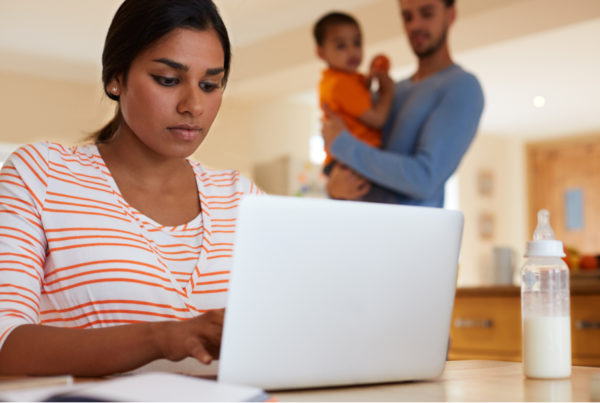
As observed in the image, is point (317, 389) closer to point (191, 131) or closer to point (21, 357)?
point (21, 357)

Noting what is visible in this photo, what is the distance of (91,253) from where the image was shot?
1.23m

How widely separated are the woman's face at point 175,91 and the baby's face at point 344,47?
1.37m

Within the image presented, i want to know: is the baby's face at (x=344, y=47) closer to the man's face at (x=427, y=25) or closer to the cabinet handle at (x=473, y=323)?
the man's face at (x=427, y=25)

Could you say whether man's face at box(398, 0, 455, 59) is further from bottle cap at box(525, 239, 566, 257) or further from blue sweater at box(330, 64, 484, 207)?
bottle cap at box(525, 239, 566, 257)

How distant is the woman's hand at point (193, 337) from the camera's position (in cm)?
88

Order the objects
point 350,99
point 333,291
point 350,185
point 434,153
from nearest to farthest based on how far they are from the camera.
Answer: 1. point 333,291
2. point 434,153
3. point 350,185
4. point 350,99

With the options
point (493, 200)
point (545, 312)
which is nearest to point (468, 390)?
point (545, 312)

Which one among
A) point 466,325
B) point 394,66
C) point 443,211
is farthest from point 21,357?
point 394,66

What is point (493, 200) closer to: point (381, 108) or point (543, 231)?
point (381, 108)

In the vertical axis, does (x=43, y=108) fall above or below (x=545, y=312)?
above

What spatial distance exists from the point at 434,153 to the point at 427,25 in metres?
0.45

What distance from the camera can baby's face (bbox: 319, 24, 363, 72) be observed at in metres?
2.68

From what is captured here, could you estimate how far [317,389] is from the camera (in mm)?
891

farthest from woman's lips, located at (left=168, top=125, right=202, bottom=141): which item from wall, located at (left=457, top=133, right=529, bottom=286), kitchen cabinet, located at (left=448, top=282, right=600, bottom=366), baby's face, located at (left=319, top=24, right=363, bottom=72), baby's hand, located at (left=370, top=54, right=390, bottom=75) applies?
wall, located at (left=457, top=133, right=529, bottom=286)
